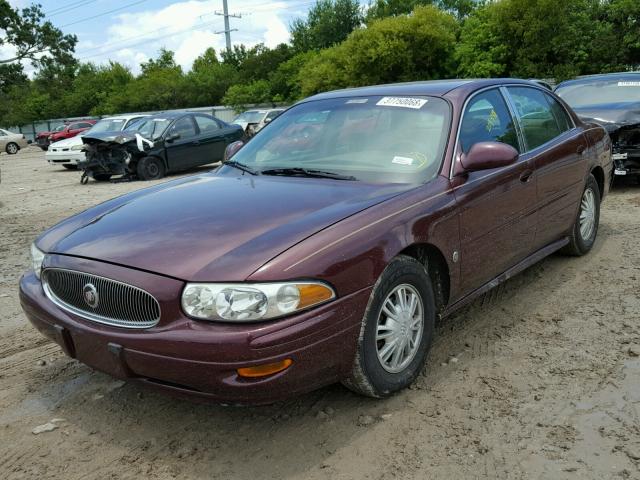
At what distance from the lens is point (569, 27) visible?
2650 cm

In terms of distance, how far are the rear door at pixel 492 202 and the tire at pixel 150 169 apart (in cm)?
1032

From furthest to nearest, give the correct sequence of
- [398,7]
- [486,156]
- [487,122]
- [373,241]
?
[398,7] → [487,122] → [486,156] → [373,241]

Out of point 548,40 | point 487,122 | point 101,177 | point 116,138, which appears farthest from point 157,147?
point 548,40

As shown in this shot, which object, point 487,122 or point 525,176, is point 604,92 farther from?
point 487,122

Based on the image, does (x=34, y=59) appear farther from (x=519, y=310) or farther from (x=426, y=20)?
(x=519, y=310)

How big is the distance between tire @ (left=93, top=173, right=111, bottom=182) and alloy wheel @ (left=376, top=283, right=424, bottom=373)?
1152 centimetres

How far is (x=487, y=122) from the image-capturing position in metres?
3.91

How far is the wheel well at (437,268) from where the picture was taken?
3188 mm

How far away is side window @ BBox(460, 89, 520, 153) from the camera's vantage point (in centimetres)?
367

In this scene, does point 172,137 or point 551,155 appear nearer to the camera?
point 551,155

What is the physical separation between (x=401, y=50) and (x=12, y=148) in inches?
816

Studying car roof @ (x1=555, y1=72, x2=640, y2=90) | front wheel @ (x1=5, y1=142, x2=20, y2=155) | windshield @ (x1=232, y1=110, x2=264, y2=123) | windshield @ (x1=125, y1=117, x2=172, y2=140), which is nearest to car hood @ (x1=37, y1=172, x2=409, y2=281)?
car roof @ (x1=555, y1=72, x2=640, y2=90)

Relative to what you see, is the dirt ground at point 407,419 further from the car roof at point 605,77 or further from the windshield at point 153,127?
the windshield at point 153,127

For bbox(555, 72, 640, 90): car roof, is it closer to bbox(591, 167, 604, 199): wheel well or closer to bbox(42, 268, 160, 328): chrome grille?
bbox(591, 167, 604, 199): wheel well
